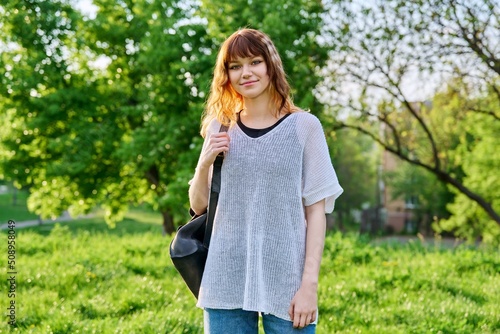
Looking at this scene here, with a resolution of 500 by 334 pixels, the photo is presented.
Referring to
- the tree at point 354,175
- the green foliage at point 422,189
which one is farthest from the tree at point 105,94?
the green foliage at point 422,189

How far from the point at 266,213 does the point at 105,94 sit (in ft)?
57.6

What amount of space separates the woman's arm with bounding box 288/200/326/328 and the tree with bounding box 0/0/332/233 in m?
12.4

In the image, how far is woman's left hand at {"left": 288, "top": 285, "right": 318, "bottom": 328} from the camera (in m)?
2.06

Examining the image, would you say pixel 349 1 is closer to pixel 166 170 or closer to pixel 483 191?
pixel 166 170

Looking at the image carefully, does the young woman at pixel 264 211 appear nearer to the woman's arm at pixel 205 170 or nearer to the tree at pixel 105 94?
the woman's arm at pixel 205 170

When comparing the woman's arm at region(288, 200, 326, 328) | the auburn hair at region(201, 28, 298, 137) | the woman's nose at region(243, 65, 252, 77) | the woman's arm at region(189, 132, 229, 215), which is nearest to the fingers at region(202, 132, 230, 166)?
the woman's arm at region(189, 132, 229, 215)

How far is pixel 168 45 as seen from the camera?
16.6 metres

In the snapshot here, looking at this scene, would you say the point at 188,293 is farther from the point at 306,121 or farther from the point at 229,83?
the point at 306,121

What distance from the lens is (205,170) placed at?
2248mm

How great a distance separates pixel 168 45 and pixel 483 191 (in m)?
17.5

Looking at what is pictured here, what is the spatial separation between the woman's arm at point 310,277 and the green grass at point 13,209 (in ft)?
189

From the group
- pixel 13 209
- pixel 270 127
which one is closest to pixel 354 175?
pixel 13 209

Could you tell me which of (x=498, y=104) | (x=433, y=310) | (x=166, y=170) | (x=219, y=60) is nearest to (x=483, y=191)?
(x=498, y=104)

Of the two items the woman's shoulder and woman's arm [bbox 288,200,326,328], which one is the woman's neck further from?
woman's arm [bbox 288,200,326,328]
